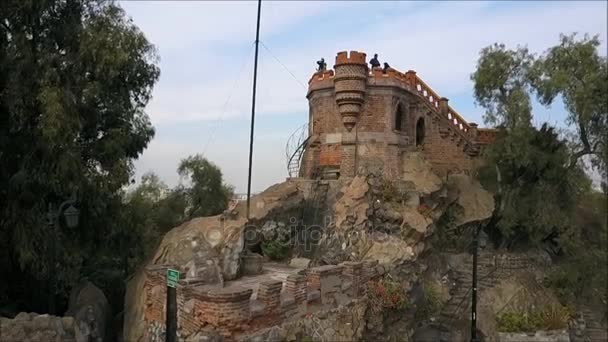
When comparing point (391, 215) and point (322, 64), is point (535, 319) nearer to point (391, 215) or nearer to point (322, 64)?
point (391, 215)

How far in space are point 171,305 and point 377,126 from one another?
42.1ft

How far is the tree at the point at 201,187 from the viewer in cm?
2639

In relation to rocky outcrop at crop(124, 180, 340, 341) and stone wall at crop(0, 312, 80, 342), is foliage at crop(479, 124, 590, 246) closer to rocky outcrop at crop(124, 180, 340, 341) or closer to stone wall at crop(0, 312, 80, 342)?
rocky outcrop at crop(124, 180, 340, 341)

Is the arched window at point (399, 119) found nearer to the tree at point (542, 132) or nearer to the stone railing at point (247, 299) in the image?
the tree at point (542, 132)

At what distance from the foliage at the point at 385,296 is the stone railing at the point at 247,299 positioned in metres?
0.30

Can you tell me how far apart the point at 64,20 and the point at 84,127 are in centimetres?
290

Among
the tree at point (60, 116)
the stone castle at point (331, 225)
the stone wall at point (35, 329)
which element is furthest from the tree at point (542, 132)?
the stone wall at point (35, 329)

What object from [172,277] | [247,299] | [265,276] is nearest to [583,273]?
[265,276]

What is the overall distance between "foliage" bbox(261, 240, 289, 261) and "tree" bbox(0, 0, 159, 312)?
17.8 feet

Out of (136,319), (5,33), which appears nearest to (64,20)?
(5,33)

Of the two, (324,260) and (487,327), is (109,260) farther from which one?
(487,327)

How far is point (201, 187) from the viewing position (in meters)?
26.7

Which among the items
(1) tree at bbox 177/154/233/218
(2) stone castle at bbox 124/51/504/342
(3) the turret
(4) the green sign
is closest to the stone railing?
(2) stone castle at bbox 124/51/504/342

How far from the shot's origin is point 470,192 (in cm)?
1869
